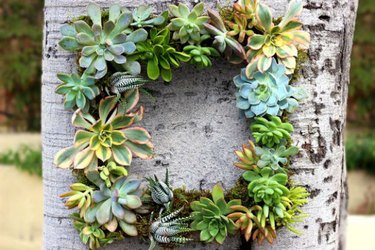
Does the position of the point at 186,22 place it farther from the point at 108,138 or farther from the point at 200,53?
the point at 108,138

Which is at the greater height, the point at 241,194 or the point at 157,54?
the point at 157,54

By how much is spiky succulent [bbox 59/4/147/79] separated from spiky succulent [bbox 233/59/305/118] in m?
0.16

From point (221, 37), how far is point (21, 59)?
2.56 meters

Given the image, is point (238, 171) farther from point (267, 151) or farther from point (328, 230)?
point (328, 230)

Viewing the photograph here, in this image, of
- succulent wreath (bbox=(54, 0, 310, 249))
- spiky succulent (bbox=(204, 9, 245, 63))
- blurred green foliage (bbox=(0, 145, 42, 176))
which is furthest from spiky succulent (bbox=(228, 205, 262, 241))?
blurred green foliage (bbox=(0, 145, 42, 176))

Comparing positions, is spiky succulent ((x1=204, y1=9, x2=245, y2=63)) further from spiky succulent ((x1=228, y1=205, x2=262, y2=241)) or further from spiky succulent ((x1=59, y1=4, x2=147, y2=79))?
spiky succulent ((x1=228, y1=205, x2=262, y2=241))

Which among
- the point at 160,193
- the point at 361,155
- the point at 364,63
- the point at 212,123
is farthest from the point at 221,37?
the point at 364,63

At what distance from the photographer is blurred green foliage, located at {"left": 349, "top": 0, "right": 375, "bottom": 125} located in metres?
3.35

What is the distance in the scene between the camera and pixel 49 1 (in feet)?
3.18

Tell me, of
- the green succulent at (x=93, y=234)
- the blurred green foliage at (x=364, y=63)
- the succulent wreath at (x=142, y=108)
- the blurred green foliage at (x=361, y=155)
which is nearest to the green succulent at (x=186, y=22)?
the succulent wreath at (x=142, y=108)

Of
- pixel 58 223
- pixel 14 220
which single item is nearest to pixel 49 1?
pixel 58 223

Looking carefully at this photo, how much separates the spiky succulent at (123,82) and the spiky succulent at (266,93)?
15 cm

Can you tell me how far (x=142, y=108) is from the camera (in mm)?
905

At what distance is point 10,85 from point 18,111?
162 millimetres
